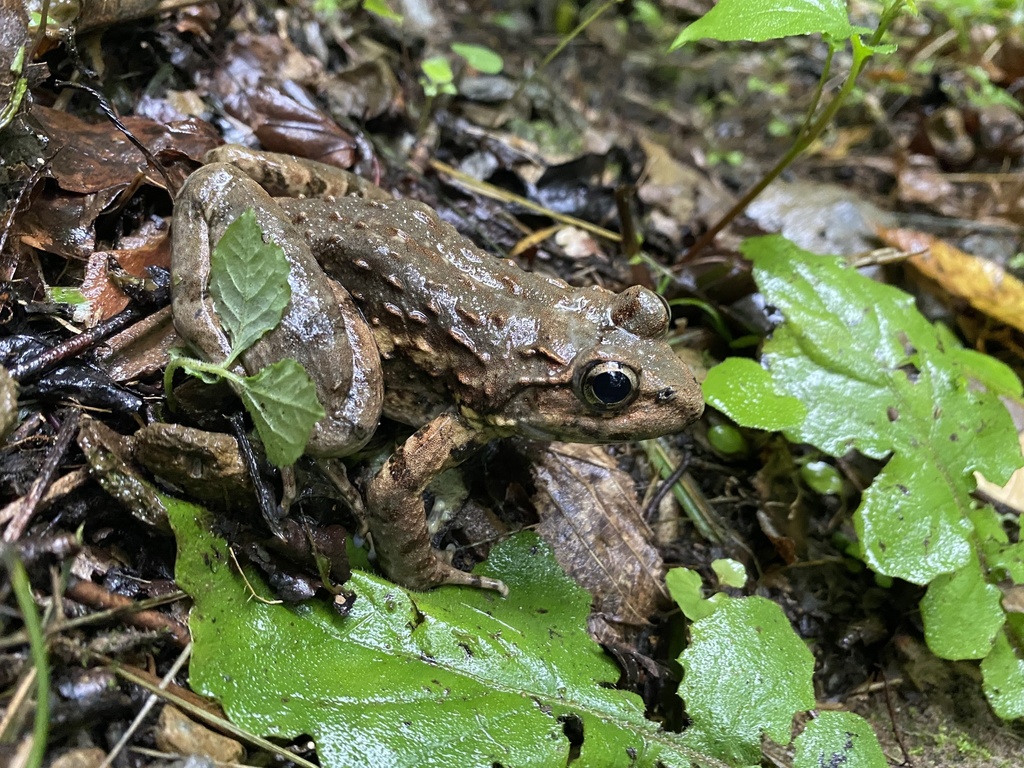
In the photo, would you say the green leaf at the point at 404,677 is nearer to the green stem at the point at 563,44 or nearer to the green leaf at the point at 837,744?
the green leaf at the point at 837,744

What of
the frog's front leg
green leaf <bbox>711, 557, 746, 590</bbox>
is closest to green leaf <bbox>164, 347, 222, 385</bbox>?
the frog's front leg

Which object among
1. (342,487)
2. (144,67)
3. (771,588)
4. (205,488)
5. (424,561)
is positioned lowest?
(771,588)

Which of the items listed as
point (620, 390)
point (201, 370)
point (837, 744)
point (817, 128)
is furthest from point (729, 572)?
point (201, 370)

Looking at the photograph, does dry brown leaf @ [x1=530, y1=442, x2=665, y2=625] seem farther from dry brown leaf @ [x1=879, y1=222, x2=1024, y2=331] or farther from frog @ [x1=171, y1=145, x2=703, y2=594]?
dry brown leaf @ [x1=879, y1=222, x2=1024, y2=331]

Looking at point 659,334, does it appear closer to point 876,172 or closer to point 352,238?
point 352,238

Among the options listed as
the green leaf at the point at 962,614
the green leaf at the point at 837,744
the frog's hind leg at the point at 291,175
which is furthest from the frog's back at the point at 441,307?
the green leaf at the point at 962,614

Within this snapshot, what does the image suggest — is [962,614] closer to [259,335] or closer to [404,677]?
[404,677]

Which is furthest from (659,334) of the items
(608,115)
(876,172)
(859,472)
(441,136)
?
(876,172)
